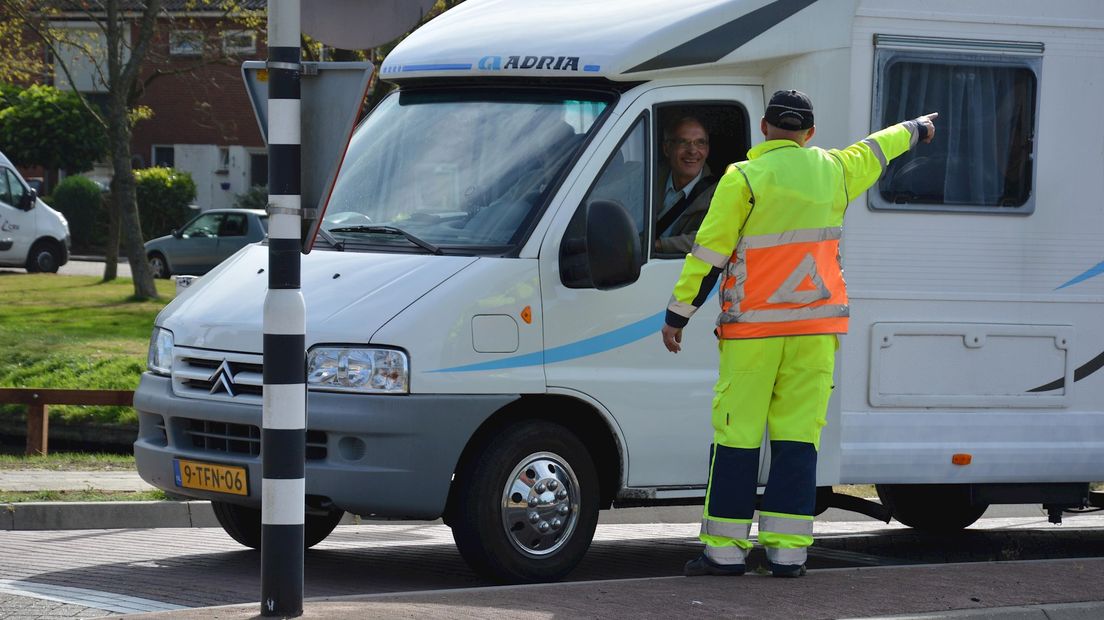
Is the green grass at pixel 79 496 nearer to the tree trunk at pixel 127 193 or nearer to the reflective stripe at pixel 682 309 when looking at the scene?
the reflective stripe at pixel 682 309

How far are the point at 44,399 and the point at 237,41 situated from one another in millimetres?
15183

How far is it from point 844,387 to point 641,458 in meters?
1.03

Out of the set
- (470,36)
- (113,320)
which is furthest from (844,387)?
(113,320)

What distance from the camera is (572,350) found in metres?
6.98

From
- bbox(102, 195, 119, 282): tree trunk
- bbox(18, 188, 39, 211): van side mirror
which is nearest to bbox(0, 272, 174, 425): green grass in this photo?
bbox(102, 195, 119, 282): tree trunk

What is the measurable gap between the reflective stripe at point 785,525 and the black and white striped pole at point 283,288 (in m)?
2.15

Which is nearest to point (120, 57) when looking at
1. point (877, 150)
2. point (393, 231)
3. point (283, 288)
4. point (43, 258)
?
point (43, 258)

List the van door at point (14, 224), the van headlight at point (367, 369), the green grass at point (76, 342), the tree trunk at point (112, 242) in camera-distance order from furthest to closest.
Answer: the van door at point (14, 224)
the tree trunk at point (112, 242)
the green grass at point (76, 342)
the van headlight at point (367, 369)

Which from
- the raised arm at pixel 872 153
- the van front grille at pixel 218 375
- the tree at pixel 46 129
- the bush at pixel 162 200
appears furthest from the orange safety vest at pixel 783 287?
the tree at pixel 46 129

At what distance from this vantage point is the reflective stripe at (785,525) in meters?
6.79

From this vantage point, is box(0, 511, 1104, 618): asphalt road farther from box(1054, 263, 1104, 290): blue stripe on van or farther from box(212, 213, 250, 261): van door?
box(212, 213, 250, 261): van door

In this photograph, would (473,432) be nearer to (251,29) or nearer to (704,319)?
(704,319)

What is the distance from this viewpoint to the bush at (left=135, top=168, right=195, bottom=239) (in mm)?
39938

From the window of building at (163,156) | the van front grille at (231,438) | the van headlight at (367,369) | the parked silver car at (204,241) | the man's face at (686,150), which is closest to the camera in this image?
the van headlight at (367,369)
